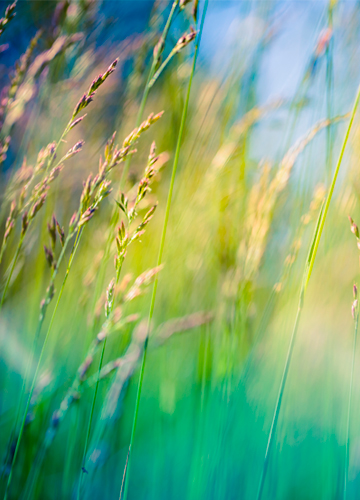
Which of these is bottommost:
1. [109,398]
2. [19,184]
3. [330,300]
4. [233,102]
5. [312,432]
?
[312,432]

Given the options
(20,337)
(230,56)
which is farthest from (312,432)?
(230,56)

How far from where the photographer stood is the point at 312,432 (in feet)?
3.12

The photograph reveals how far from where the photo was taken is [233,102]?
33.2 inches

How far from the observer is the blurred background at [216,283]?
632mm

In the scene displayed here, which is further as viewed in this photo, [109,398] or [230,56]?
[230,56]

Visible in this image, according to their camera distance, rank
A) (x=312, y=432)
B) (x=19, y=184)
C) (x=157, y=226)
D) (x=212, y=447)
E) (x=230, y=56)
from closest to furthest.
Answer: (x=19, y=184) < (x=212, y=447) < (x=230, y=56) < (x=312, y=432) < (x=157, y=226)

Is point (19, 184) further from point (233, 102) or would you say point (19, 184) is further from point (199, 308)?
point (199, 308)

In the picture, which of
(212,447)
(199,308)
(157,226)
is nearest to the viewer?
(212,447)

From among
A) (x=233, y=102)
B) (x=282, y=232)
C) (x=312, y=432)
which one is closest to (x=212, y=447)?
(x=312, y=432)

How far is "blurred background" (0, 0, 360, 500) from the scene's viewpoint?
0.63 metres

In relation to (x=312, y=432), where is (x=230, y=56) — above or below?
above

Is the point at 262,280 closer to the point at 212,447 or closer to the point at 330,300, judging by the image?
the point at 330,300

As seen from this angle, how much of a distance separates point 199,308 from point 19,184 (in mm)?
739

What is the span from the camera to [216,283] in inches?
43.2
